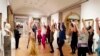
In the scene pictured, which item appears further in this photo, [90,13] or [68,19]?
[68,19]

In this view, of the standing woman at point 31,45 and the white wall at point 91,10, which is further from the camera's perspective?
the white wall at point 91,10

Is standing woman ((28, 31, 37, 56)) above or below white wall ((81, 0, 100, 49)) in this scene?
below

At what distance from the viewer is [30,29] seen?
789 centimetres

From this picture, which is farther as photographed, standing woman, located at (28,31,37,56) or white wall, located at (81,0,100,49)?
white wall, located at (81,0,100,49)

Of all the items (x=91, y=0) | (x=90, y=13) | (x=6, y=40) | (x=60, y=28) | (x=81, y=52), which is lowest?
(x=81, y=52)

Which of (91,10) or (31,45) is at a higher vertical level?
(91,10)

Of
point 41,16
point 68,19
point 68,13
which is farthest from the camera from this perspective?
point 41,16

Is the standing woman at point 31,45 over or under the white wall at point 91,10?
under

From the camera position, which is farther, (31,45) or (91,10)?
(91,10)

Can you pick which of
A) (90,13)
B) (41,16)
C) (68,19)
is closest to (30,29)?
(90,13)

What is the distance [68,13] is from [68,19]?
132cm

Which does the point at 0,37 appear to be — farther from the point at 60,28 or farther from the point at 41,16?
the point at 41,16

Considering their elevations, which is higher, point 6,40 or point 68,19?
point 68,19

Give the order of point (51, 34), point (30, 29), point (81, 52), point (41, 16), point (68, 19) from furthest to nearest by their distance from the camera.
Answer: point (41, 16), point (68, 19), point (51, 34), point (30, 29), point (81, 52)
